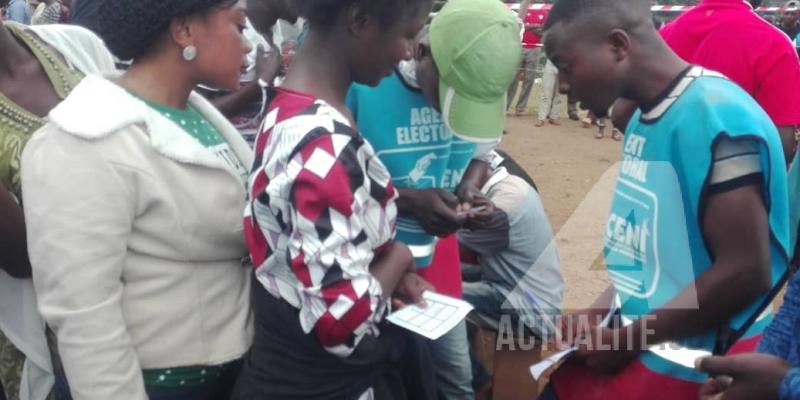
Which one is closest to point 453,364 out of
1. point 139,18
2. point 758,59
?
point 139,18

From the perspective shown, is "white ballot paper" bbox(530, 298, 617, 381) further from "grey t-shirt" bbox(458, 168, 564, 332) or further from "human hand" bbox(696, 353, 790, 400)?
"grey t-shirt" bbox(458, 168, 564, 332)

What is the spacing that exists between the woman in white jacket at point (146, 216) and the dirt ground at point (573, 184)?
53.9 inches

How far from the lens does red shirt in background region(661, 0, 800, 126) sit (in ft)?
10.6

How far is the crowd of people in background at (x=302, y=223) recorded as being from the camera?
132cm

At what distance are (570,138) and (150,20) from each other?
353 inches

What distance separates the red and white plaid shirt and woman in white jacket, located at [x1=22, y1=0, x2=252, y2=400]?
6.1 inches

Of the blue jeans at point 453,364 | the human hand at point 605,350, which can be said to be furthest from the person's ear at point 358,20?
the blue jeans at point 453,364

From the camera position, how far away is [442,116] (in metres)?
2.15

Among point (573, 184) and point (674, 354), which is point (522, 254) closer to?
point (674, 354)

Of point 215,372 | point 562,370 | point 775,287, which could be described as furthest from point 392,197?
point 775,287

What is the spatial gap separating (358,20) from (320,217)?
494mm

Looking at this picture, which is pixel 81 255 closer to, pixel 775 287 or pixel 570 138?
pixel 775 287

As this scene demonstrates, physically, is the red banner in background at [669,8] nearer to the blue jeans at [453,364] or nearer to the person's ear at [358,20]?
the blue jeans at [453,364]

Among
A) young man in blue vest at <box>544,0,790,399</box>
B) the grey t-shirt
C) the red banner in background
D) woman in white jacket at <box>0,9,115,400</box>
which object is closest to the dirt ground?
the grey t-shirt
